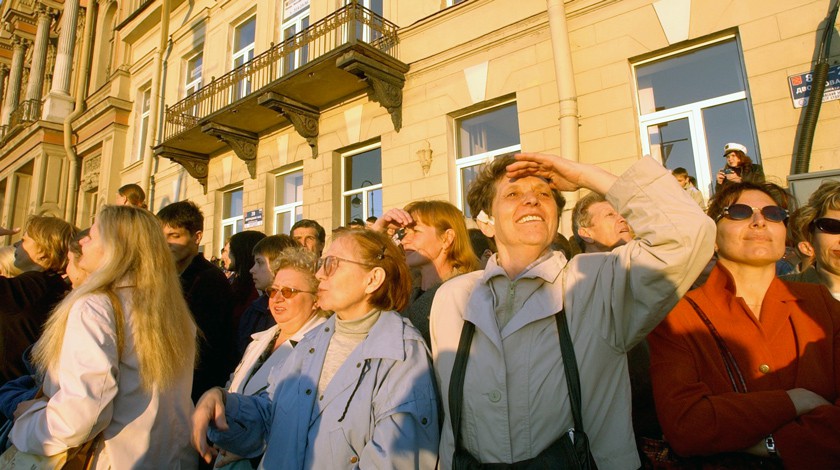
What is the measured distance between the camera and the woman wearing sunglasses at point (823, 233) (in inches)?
85.6

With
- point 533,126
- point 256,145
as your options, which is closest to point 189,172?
point 256,145

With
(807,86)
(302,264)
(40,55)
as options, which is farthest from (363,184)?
(40,55)

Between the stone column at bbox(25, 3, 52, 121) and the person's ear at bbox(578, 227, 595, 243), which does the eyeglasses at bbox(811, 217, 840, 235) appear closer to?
the person's ear at bbox(578, 227, 595, 243)

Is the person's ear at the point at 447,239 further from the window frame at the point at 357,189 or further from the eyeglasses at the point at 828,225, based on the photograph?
the window frame at the point at 357,189

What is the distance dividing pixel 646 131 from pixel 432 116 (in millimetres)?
3229

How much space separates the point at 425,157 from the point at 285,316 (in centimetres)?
505

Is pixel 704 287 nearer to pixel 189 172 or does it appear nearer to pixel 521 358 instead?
pixel 521 358

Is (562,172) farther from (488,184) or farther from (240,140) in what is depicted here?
(240,140)

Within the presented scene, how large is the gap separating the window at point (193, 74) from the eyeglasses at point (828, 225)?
13.7m

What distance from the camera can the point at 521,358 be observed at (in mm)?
1530

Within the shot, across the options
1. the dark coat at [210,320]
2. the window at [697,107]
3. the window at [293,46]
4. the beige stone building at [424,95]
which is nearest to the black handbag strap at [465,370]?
the dark coat at [210,320]

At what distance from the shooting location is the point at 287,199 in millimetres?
10102

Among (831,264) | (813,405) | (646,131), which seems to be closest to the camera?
(813,405)

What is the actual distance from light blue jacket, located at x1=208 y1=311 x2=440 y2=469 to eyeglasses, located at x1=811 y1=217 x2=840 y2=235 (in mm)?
2093
